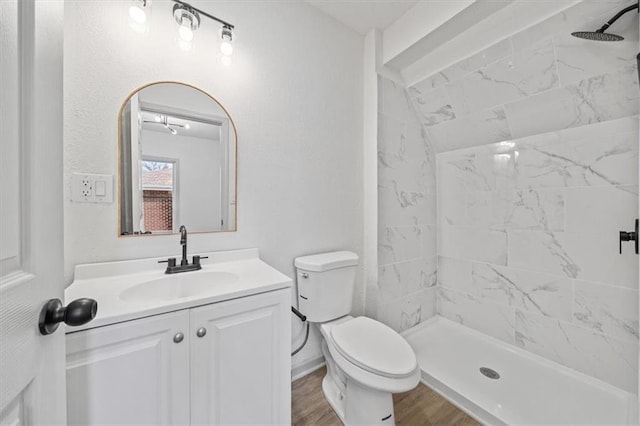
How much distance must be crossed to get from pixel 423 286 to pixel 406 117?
4.61 ft

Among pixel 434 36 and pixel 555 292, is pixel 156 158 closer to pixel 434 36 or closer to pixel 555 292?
pixel 434 36

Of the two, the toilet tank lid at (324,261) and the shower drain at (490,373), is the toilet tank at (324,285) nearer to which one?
the toilet tank lid at (324,261)

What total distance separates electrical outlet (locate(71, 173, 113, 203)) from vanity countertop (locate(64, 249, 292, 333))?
0.91 feet

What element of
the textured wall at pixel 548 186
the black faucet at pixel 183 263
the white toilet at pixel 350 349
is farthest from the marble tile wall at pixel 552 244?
the black faucet at pixel 183 263

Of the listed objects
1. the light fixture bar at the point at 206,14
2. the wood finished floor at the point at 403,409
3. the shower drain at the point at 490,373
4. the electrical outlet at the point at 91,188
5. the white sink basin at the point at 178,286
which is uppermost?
the light fixture bar at the point at 206,14

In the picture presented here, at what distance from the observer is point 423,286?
2195 millimetres

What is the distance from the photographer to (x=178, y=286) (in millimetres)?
1137

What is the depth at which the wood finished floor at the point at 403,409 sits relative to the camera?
1.35m

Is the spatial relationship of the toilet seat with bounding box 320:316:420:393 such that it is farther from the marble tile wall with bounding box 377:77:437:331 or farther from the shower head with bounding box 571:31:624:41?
the shower head with bounding box 571:31:624:41

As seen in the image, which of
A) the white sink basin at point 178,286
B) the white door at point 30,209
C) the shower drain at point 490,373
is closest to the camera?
the white door at point 30,209

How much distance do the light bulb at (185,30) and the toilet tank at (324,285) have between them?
127cm

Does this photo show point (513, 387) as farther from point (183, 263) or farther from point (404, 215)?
point (183, 263)

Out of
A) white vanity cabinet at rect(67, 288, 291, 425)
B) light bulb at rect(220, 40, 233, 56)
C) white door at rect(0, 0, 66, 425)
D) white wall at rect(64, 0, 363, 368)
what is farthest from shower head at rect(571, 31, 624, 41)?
white door at rect(0, 0, 66, 425)

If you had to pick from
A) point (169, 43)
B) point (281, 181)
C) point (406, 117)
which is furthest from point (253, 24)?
point (406, 117)
